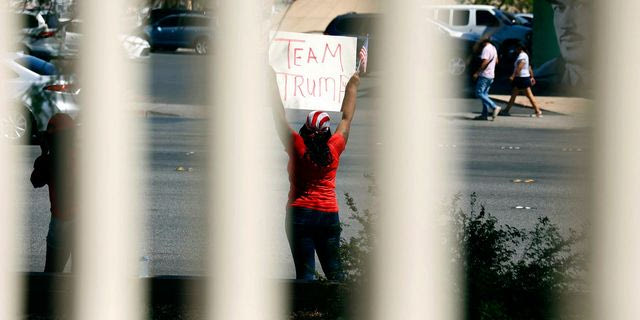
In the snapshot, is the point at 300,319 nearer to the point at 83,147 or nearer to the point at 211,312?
the point at 211,312

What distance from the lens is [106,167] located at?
3273 millimetres

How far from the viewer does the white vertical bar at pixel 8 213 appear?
10.9ft

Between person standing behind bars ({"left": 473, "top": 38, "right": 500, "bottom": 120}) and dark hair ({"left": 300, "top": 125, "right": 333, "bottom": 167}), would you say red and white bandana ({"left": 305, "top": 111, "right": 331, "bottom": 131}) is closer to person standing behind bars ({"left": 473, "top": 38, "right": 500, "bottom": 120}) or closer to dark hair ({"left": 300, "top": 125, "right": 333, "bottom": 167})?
dark hair ({"left": 300, "top": 125, "right": 333, "bottom": 167})

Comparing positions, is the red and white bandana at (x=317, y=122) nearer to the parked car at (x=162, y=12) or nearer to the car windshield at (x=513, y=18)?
the parked car at (x=162, y=12)

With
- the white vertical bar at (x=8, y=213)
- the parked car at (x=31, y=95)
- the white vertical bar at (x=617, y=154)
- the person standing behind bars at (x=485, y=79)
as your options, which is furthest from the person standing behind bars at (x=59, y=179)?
the person standing behind bars at (x=485, y=79)

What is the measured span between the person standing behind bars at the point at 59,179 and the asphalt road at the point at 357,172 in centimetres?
10

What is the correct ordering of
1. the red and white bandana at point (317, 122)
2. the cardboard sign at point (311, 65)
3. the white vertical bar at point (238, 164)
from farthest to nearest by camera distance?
the red and white bandana at point (317, 122) → the cardboard sign at point (311, 65) → the white vertical bar at point (238, 164)

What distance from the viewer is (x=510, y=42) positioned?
31.0 m

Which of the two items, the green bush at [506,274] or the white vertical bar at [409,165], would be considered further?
the green bush at [506,274]

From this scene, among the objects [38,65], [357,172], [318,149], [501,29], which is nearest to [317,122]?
[318,149]

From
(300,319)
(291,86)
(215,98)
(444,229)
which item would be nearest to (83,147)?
(215,98)

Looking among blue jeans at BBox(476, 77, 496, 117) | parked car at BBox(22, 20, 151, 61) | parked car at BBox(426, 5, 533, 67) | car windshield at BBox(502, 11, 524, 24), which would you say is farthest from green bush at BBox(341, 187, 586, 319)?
car windshield at BBox(502, 11, 524, 24)

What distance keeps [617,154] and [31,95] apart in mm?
1876

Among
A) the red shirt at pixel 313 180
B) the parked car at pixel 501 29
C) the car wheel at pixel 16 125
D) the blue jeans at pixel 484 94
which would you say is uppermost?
the parked car at pixel 501 29
